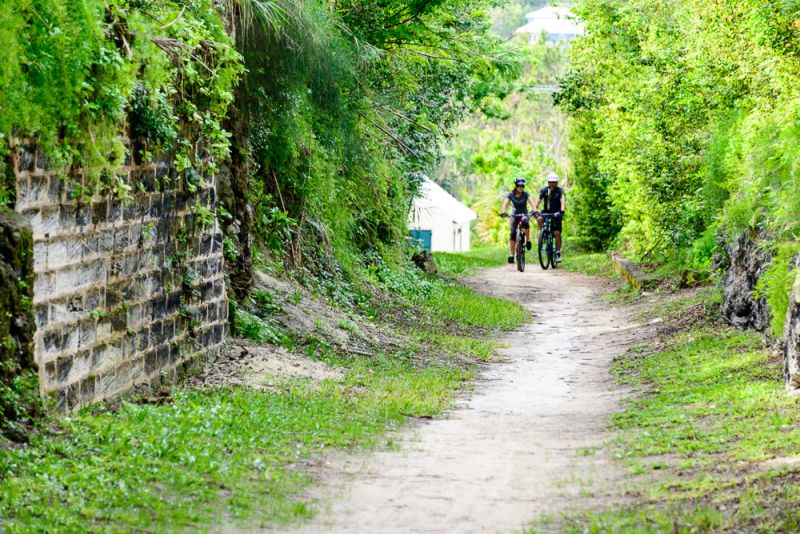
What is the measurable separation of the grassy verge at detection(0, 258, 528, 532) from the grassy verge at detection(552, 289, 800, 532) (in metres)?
1.78

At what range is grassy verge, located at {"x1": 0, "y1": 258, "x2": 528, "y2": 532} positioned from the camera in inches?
238

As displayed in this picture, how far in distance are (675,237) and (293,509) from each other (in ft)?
46.9

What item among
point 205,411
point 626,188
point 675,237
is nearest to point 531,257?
point 626,188

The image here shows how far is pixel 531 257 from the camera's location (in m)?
31.3

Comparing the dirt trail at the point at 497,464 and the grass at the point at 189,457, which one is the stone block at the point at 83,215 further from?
the dirt trail at the point at 497,464

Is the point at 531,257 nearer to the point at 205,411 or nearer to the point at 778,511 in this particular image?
the point at 205,411

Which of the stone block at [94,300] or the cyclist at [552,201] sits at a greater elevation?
the cyclist at [552,201]

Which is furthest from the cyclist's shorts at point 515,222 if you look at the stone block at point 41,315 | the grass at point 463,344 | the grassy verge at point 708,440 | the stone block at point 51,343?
the stone block at point 41,315

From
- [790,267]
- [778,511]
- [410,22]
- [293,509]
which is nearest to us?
[778,511]

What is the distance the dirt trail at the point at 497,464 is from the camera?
6250mm

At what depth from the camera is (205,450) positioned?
Answer: 739cm

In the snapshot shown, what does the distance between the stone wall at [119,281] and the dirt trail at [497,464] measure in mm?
1990

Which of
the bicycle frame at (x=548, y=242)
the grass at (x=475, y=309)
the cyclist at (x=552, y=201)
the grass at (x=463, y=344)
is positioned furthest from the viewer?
the bicycle frame at (x=548, y=242)

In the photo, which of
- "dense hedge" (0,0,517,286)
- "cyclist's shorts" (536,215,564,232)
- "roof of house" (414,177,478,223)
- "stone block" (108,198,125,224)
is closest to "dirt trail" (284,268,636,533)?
"stone block" (108,198,125,224)
